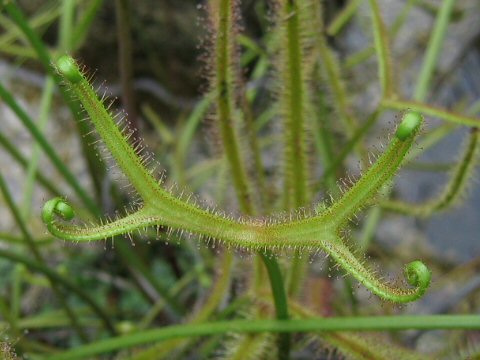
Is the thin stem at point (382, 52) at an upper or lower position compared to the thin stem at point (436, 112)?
upper

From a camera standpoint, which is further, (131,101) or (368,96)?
(368,96)

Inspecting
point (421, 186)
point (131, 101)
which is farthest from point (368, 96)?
point (131, 101)

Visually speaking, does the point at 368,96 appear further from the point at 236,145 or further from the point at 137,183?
the point at 137,183

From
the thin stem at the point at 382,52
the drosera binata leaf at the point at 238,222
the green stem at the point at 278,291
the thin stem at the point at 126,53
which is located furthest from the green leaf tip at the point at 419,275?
the thin stem at the point at 126,53

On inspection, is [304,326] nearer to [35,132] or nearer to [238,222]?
[238,222]

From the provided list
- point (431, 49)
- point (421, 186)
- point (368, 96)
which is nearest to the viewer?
point (431, 49)

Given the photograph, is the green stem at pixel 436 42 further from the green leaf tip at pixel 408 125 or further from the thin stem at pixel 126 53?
the green leaf tip at pixel 408 125

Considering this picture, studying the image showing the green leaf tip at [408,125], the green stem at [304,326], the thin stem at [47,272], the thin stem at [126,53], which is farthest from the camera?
the thin stem at [126,53]
